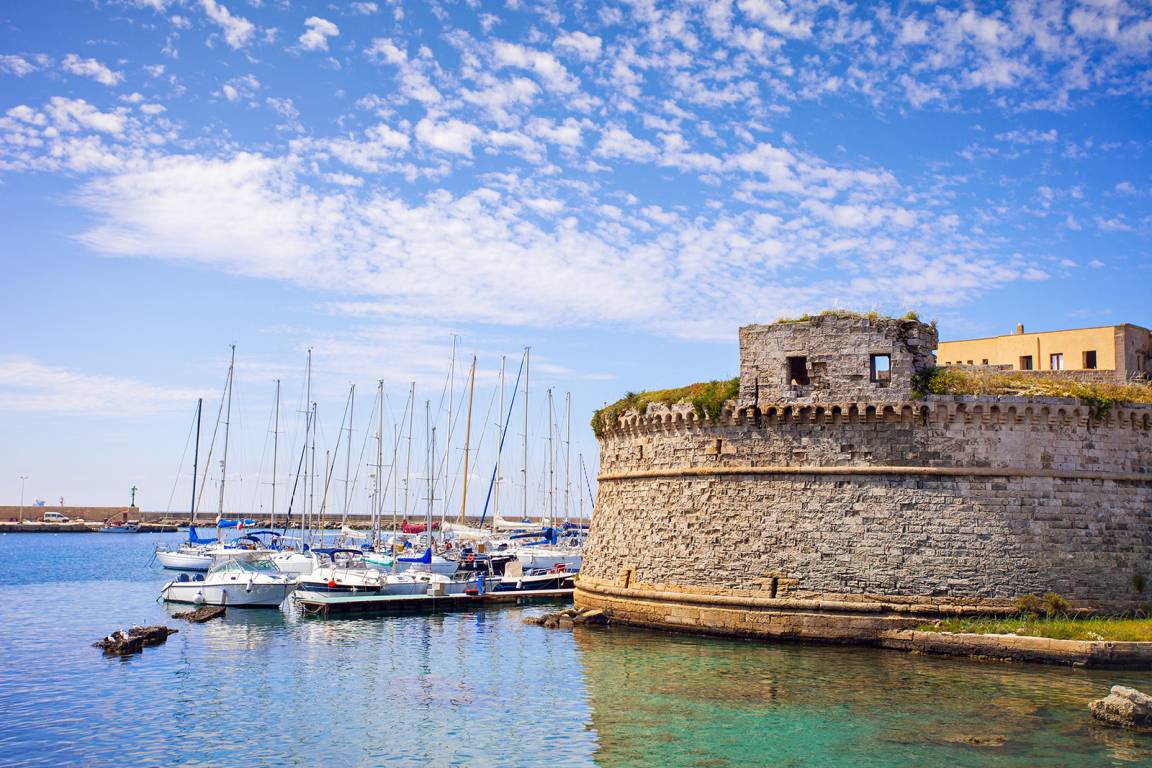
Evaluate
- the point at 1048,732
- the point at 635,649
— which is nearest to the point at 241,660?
the point at 635,649

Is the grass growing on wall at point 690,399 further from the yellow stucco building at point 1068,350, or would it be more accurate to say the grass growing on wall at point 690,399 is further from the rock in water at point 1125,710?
the rock in water at point 1125,710

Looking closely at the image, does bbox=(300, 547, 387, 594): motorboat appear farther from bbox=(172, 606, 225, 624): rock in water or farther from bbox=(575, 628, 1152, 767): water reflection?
bbox=(575, 628, 1152, 767): water reflection

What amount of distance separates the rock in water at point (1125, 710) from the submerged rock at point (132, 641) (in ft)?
67.0

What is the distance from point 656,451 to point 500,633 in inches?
256

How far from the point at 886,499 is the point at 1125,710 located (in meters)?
7.10

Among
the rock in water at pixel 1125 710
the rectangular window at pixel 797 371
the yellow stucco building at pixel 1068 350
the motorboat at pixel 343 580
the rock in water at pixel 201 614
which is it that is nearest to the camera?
the rock in water at pixel 1125 710

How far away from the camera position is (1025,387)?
67.4 ft

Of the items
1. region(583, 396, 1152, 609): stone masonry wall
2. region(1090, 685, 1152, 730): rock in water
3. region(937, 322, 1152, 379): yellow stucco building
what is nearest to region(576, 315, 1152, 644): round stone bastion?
region(583, 396, 1152, 609): stone masonry wall

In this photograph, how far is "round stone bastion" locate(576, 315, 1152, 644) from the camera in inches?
768

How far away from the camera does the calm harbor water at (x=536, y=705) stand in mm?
13094

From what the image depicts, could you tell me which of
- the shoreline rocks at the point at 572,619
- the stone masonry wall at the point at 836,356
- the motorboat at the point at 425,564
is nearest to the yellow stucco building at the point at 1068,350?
the stone masonry wall at the point at 836,356

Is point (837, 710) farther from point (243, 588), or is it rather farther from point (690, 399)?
point (243, 588)

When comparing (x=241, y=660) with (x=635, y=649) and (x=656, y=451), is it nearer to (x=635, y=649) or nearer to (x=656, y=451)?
(x=635, y=649)

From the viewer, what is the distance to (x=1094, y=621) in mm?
18812
